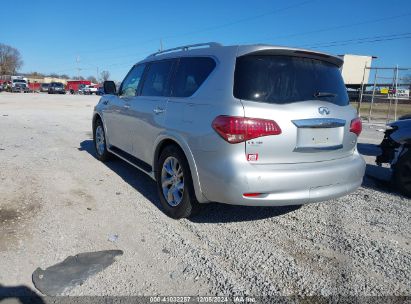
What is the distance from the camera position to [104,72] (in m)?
127

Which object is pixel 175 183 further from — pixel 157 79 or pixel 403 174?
pixel 403 174

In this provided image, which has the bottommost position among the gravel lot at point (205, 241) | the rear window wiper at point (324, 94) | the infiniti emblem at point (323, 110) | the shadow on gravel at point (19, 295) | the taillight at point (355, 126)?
the shadow on gravel at point (19, 295)

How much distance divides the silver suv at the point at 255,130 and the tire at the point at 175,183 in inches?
0.4

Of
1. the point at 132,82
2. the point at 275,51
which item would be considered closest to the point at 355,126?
the point at 275,51

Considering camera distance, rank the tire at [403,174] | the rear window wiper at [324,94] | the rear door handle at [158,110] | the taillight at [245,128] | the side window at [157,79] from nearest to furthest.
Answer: the taillight at [245,128] < the rear window wiper at [324,94] < the rear door handle at [158,110] < the side window at [157,79] < the tire at [403,174]

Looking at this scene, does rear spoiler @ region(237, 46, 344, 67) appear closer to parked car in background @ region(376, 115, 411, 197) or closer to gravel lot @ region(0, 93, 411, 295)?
gravel lot @ region(0, 93, 411, 295)

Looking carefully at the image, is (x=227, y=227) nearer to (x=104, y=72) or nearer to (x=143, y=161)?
(x=143, y=161)

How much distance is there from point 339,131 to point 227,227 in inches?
60.9

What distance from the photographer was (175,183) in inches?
156

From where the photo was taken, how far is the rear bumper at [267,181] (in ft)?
10.3

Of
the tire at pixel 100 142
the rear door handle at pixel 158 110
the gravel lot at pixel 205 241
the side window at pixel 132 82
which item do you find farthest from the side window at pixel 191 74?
the tire at pixel 100 142

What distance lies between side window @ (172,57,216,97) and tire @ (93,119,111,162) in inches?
109

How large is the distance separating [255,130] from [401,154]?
319cm

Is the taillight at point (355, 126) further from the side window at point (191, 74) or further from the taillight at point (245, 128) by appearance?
the side window at point (191, 74)
